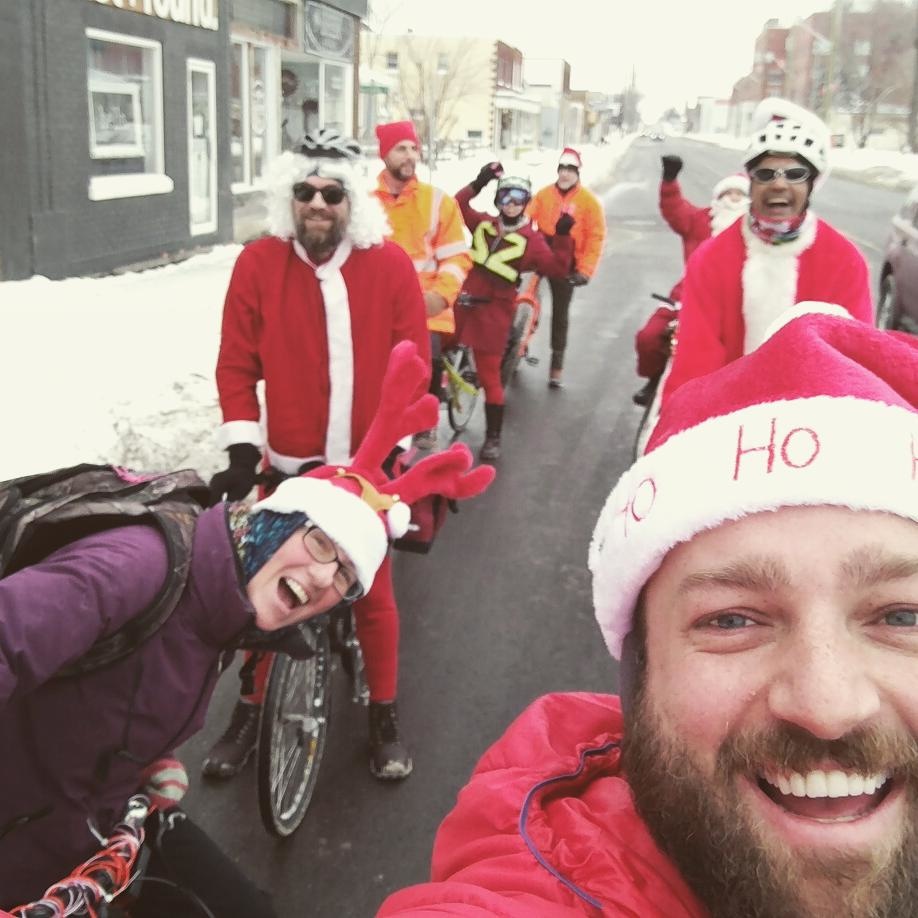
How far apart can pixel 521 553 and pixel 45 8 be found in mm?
7957

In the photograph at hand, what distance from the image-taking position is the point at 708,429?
4.70 feet

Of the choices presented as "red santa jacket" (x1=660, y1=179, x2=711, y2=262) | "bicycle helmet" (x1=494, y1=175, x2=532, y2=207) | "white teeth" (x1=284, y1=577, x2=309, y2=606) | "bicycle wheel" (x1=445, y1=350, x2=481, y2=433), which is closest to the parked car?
"red santa jacket" (x1=660, y1=179, x2=711, y2=262)

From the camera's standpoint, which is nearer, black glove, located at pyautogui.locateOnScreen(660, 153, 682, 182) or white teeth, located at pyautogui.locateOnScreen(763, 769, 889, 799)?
white teeth, located at pyautogui.locateOnScreen(763, 769, 889, 799)

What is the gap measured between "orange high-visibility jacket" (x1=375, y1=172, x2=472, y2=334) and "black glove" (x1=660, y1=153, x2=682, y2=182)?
1914 millimetres

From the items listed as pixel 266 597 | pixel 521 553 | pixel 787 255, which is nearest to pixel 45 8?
pixel 521 553

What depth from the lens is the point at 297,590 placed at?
2.16 m

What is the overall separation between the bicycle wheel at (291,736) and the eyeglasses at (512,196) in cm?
430

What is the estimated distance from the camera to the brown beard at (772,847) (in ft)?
3.65

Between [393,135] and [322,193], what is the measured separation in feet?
8.41

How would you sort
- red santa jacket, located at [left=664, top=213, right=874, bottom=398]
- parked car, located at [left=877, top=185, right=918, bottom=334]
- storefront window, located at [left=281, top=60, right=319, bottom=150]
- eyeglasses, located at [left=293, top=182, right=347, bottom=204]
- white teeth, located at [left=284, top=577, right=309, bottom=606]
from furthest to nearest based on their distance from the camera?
storefront window, located at [left=281, top=60, right=319, bottom=150], parked car, located at [left=877, top=185, right=918, bottom=334], eyeglasses, located at [left=293, top=182, right=347, bottom=204], red santa jacket, located at [left=664, top=213, right=874, bottom=398], white teeth, located at [left=284, top=577, right=309, bottom=606]

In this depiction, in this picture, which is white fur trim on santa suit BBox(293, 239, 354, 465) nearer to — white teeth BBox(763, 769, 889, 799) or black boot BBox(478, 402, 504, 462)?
white teeth BBox(763, 769, 889, 799)

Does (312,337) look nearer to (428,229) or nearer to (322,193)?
(322,193)

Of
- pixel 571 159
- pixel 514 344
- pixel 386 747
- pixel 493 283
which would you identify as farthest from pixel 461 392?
pixel 386 747

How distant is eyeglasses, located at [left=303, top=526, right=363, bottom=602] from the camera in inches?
87.5
